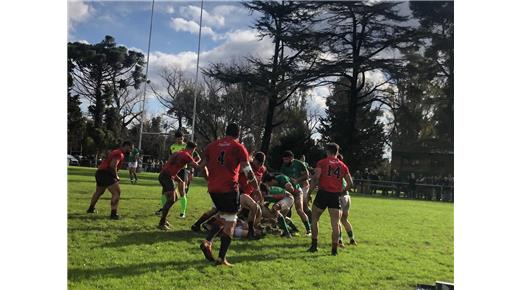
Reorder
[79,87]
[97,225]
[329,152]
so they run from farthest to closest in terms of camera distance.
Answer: [79,87]
[97,225]
[329,152]

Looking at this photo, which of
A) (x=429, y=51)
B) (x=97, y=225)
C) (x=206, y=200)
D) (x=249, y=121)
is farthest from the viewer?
(x=249, y=121)

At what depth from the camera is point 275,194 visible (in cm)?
679

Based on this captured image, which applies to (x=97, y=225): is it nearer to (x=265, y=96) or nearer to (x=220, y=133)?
(x=265, y=96)

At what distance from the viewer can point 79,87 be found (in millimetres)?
8672

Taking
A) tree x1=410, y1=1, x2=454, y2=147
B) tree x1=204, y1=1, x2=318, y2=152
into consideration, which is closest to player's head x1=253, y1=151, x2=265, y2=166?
tree x1=204, y1=1, x2=318, y2=152

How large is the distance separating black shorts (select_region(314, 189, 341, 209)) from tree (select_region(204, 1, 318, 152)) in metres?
12.8

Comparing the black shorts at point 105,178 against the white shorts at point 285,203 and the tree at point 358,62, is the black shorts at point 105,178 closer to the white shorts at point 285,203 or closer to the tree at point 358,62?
the white shorts at point 285,203

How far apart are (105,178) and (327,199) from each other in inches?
151

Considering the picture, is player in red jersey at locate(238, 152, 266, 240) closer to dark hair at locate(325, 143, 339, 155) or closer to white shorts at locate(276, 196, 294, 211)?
white shorts at locate(276, 196, 294, 211)

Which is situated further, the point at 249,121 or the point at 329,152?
the point at 249,121

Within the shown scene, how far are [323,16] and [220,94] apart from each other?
26.4 ft

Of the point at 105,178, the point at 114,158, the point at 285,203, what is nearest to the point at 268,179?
the point at 285,203

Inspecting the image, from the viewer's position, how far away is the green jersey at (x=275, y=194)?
6.77 meters

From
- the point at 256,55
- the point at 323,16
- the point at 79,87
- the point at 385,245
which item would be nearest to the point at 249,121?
the point at 256,55
